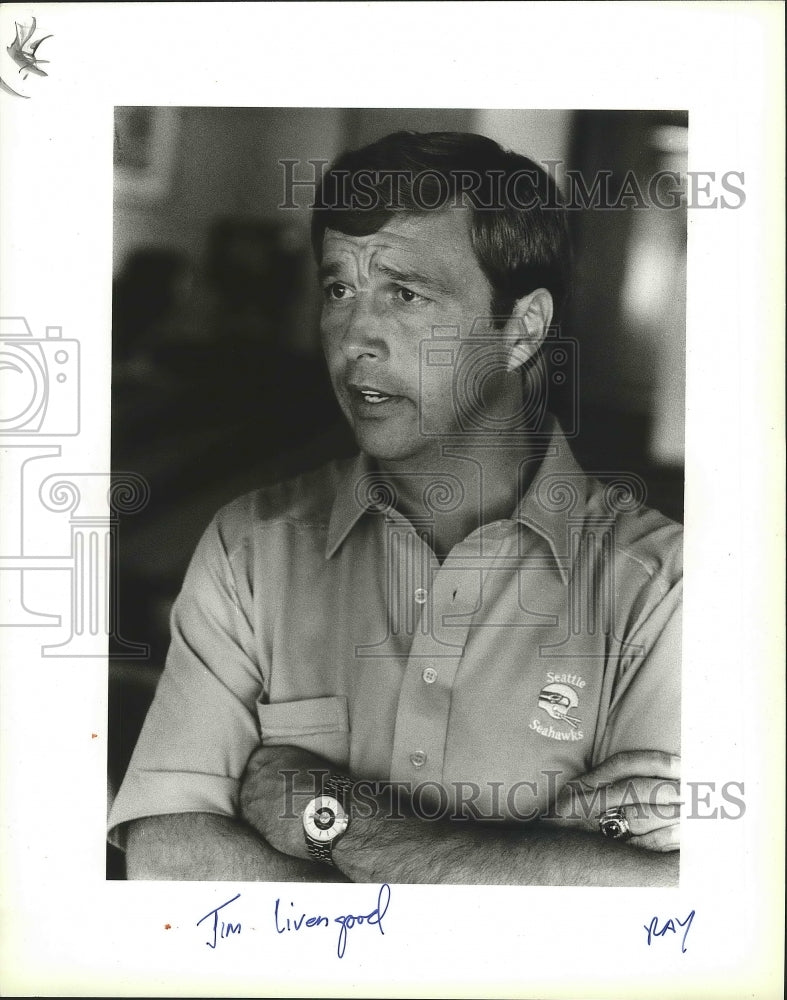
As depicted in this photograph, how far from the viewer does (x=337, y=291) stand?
1.50m

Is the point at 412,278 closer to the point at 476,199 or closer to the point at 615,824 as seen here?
the point at 476,199

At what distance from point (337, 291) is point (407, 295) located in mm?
110

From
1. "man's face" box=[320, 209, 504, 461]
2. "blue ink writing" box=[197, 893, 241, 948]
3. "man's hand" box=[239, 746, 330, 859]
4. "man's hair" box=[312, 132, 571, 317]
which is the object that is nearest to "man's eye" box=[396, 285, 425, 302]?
"man's face" box=[320, 209, 504, 461]

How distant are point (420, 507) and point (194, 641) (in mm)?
419

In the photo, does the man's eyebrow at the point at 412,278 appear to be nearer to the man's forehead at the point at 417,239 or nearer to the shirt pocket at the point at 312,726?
the man's forehead at the point at 417,239

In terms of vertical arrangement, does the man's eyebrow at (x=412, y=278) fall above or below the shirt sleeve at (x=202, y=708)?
above

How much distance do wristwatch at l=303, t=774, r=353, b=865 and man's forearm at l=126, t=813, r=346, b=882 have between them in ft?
0.15

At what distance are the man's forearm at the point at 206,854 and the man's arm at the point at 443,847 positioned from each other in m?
0.03

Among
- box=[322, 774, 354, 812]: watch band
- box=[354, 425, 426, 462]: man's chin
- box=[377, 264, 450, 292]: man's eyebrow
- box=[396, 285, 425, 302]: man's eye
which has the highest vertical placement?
box=[377, 264, 450, 292]: man's eyebrow

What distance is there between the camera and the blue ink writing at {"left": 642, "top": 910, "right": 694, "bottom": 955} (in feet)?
4.92

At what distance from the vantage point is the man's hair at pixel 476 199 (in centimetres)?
151

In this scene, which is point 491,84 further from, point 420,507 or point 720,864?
point 720,864
